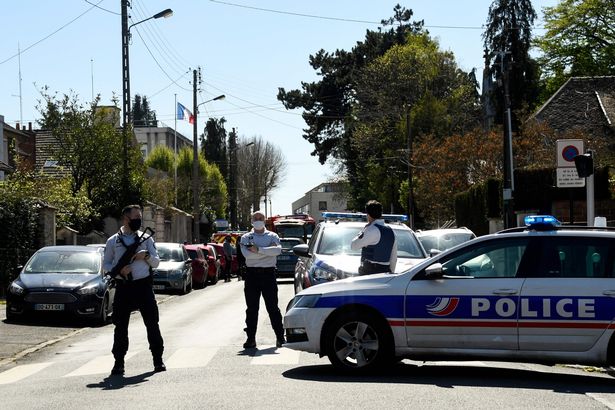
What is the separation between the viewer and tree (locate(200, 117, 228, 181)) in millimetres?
112900

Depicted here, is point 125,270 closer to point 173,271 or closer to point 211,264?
point 173,271

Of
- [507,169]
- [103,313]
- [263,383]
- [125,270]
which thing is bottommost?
[263,383]

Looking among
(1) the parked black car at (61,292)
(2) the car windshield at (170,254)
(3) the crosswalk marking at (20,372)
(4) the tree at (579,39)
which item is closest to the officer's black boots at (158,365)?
(3) the crosswalk marking at (20,372)

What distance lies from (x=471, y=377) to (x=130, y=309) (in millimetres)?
3684

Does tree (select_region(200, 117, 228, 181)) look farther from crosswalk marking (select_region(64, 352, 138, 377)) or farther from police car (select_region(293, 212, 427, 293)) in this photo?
crosswalk marking (select_region(64, 352, 138, 377))

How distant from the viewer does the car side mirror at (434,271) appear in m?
10.2

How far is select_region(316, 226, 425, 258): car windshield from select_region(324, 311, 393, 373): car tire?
5.28 meters

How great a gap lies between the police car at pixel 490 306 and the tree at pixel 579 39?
2077 inches

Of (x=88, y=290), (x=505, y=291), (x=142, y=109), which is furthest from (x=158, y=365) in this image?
(x=142, y=109)

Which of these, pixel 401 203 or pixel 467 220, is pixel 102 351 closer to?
pixel 467 220

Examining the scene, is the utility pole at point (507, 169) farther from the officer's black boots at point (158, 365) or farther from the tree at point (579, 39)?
the tree at point (579, 39)

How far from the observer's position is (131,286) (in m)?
11.0

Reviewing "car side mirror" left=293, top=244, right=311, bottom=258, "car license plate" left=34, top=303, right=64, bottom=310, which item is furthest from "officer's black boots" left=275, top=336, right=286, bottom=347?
"car license plate" left=34, top=303, right=64, bottom=310

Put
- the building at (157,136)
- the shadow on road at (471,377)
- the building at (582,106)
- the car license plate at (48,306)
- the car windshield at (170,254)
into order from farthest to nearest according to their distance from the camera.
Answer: the building at (157,136)
the building at (582,106)
the car windshield at (170,254)
the car license plate at (48,306)
the shadow on road at (471,377)
